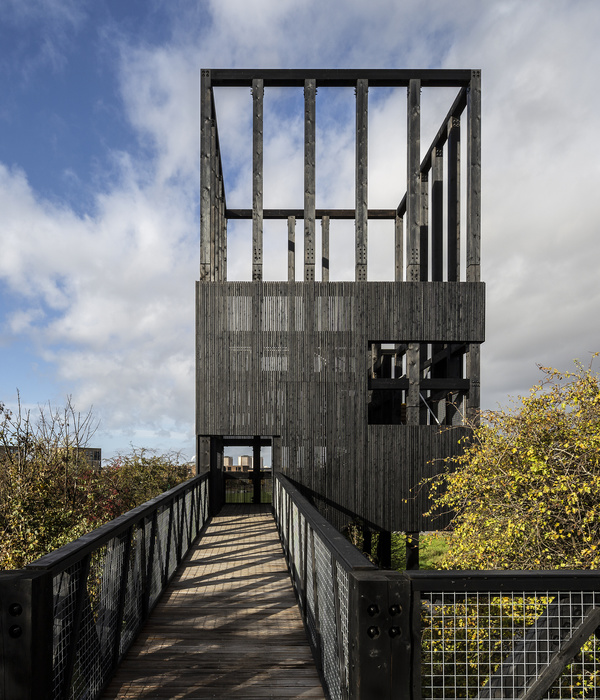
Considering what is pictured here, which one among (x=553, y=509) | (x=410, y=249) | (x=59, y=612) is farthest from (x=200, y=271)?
(x=59, y=612)

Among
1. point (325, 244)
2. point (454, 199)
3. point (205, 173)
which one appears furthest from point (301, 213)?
point (205, 173)

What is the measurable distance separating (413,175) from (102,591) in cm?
1158

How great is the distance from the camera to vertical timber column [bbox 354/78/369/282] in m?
12.6

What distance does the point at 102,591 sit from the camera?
3373 mm

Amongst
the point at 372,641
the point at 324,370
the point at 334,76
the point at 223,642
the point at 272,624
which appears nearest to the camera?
the point at 372,641

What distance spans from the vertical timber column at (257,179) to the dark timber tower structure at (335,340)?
1.2 inches

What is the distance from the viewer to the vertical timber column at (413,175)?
12.7 metres

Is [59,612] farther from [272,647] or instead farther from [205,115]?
[205,115]

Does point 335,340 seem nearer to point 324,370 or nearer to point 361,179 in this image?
point 324,370

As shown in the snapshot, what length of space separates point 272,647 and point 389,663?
7.78ft

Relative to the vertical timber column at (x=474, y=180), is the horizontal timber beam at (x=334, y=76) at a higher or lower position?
higher

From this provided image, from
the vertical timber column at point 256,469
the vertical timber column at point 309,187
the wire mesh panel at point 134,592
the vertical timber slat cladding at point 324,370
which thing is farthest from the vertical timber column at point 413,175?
the wire mesh panel at point 134,592

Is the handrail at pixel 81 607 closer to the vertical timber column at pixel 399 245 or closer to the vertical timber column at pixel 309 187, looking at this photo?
the vertical timber column at pixel 309 187

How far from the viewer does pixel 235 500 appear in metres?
15.6
